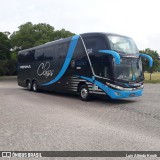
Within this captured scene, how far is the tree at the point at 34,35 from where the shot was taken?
41.4m

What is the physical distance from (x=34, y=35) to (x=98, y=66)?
107 feet

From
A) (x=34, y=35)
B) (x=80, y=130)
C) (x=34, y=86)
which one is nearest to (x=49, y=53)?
(x=34, y=86)

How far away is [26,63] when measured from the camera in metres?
20.0

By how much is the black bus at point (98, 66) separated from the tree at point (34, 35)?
26.5 metres

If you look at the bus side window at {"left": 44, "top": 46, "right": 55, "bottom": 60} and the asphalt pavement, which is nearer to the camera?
the asphalt pavement

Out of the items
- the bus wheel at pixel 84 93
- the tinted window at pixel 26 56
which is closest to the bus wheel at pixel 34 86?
the tinted window at pixel 26 56

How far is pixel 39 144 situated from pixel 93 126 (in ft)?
7.18

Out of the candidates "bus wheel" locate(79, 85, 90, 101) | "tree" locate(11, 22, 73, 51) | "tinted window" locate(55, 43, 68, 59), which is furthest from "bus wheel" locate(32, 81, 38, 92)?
"tree" locate(11, 22, 73, 51)

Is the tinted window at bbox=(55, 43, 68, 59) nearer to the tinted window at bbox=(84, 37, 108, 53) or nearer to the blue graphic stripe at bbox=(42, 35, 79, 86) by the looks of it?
the blue graphic stripe at bbox=(42, 35, 79, 86)

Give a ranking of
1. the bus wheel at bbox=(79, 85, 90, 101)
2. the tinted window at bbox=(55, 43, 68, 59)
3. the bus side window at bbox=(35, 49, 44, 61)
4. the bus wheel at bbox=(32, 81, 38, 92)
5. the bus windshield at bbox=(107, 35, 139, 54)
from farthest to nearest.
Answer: the bus wheel at bbox=(32, 81, 38, 92), the bus side window at bbox=(35, 49, 44, 61), the tinted window at bbox=(55, 43, 68, 59), the bus wheel at bbox=(79, 85, 90, 101), the bus windshield at bbox=(107, 35, 139, 54)

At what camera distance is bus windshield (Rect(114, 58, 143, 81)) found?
11391 mm

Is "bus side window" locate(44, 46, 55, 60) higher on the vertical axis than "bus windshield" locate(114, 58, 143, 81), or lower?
higher

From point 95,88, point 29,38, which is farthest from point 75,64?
point 29,38

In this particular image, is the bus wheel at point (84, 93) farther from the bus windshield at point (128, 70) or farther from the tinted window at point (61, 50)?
the tinted window at point (61, 50)
